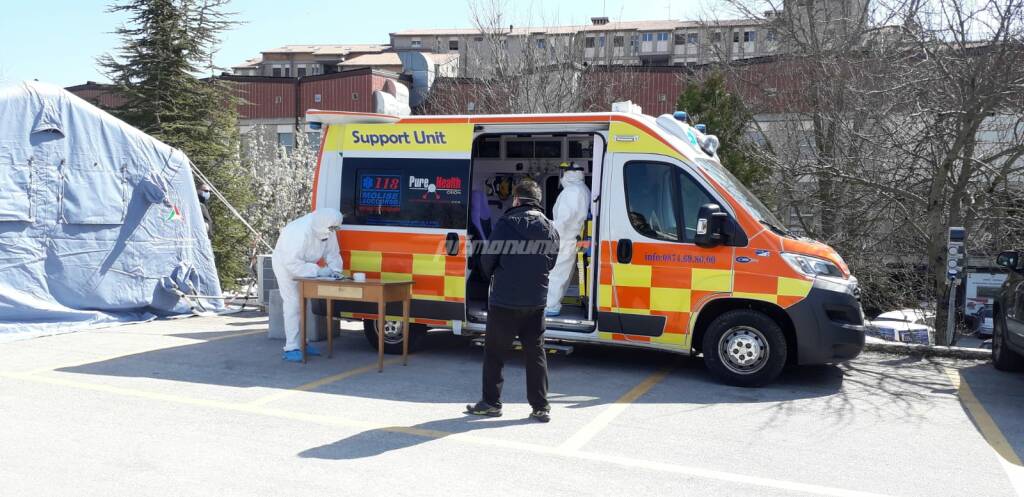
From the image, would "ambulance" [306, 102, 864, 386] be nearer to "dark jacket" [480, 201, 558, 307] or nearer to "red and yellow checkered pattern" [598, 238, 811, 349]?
"red and yellow checkered pattern" [598, 238, 811, 349]

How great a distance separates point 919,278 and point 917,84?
353 cm

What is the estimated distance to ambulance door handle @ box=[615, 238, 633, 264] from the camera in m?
7.62

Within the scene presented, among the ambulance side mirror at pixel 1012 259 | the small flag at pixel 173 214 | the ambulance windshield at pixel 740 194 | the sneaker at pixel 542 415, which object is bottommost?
the sneaker at pixel 542 415

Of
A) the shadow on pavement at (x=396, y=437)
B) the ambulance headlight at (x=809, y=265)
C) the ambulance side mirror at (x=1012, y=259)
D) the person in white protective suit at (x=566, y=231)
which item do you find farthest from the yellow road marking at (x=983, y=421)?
the person in white protective suit at (x=566, y=231)

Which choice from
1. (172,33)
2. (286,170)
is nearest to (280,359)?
(172,33)

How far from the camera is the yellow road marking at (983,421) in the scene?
5641 mm

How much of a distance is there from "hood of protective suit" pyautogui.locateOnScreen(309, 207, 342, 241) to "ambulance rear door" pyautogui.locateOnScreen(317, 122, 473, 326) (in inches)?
21.5

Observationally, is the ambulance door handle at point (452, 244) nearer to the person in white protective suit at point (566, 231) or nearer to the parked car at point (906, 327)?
the person in white protective suit at point (566, 231)

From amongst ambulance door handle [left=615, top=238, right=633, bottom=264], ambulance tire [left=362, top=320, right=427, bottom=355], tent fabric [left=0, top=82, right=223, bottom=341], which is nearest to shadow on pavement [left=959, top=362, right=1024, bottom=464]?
ambulance door handle [left=615, top=238, right=633, bottom=264]

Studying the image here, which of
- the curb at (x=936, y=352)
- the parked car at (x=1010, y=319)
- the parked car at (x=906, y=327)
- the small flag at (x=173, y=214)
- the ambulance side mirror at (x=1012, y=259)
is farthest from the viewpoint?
the small flag at (x=173, y=214)

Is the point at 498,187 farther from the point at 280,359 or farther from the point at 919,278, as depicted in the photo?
the point at 919,278

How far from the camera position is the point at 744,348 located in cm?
736

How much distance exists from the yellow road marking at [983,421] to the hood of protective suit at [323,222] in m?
5.85

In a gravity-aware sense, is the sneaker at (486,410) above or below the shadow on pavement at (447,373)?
above
